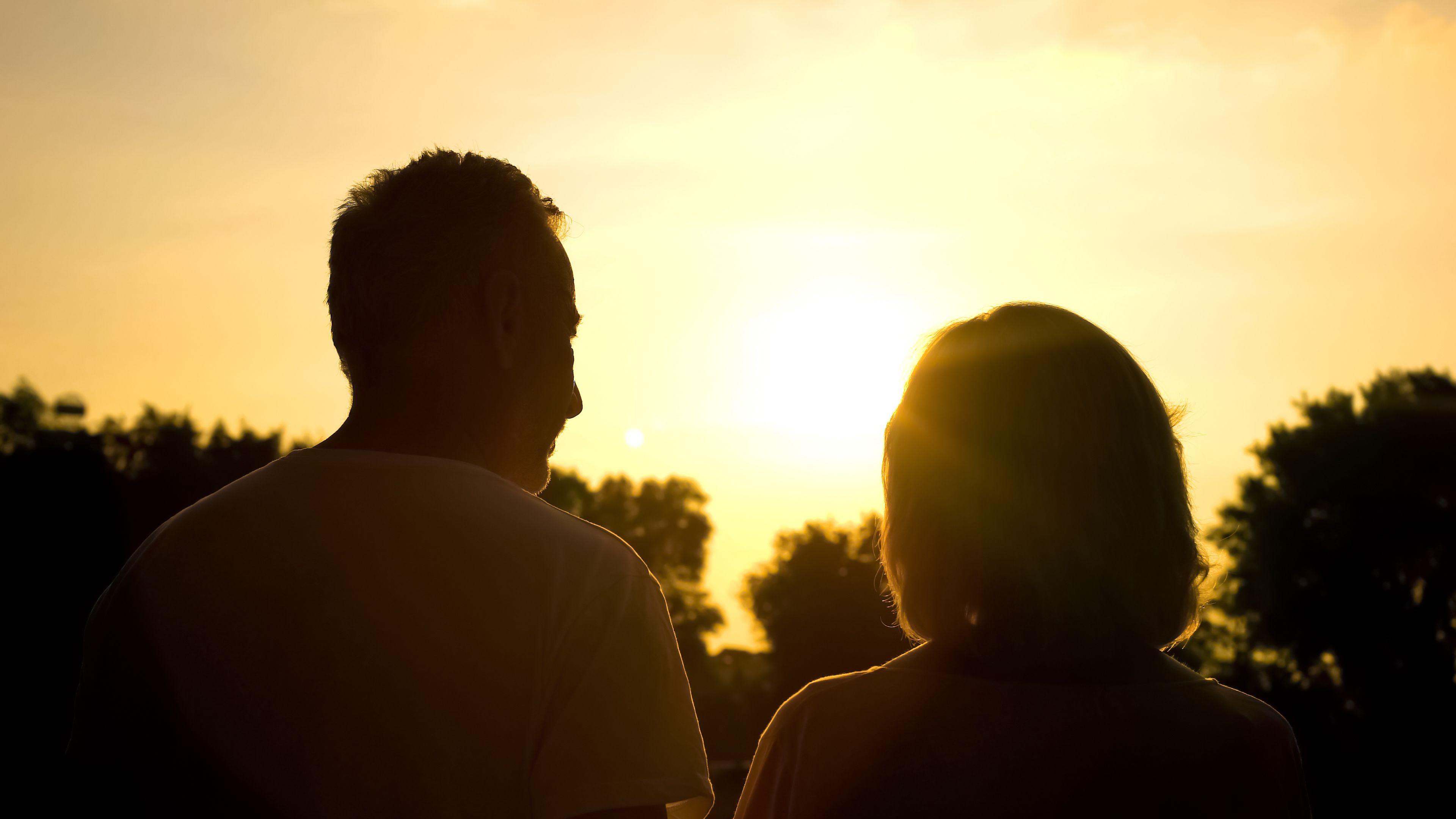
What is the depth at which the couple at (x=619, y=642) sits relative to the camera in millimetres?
2322

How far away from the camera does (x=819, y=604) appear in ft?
204

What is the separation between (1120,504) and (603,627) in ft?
3.71

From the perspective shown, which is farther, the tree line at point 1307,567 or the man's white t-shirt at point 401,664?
the tree line at point 1307,567

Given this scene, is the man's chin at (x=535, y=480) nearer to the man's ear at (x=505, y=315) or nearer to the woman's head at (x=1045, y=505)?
the man's ear at (x=505, y=315)

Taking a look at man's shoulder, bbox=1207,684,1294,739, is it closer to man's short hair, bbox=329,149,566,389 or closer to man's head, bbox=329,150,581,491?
man's head, bbox=329,150,581,491

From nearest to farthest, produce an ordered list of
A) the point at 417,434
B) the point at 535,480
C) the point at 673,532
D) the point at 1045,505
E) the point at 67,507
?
1. the point at 1045,505
2. the point at 417,434
3. the point at 535,480
4. the point at 67,507
5. the point at 673,532

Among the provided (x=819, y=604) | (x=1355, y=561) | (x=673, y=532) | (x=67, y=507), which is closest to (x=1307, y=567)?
(x=1355, y=561)

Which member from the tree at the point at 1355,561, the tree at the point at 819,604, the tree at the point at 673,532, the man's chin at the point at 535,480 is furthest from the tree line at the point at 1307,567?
the tree at the point at 673,532

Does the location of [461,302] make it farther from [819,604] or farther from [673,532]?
[673,532]

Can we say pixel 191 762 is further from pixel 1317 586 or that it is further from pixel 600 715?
pixel 1317 586

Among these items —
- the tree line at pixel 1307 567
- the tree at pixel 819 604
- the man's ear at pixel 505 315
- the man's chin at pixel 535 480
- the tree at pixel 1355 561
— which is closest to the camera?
the man's ear at pixel 505 315

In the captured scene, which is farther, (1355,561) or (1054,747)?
(1355,561)

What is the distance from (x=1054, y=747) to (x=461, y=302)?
1.66 meters

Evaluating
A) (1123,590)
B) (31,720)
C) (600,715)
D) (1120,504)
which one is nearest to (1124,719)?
(1123,590)
